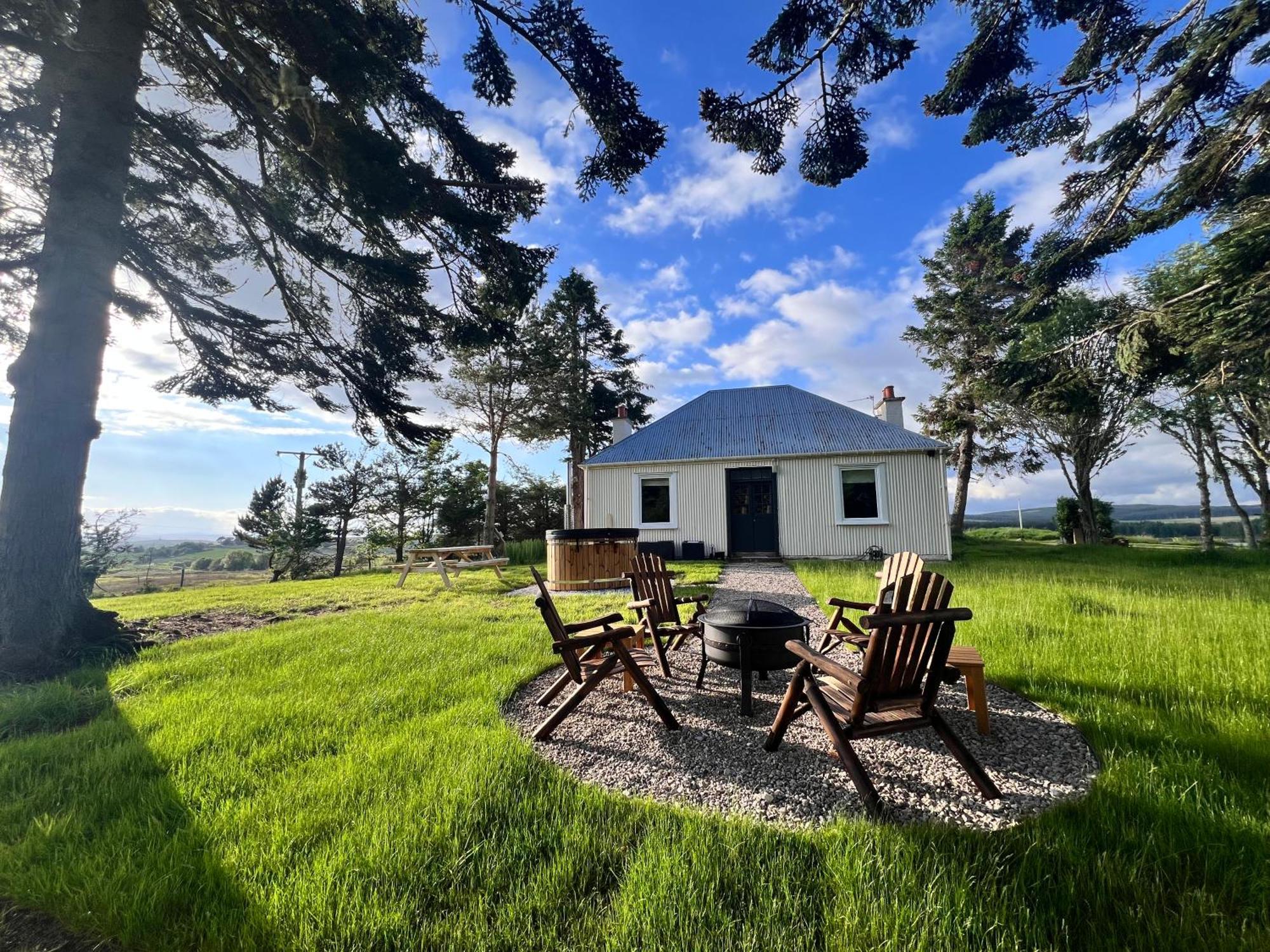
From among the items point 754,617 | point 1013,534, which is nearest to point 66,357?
point 754,617

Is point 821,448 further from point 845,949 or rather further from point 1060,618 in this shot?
point 845,949

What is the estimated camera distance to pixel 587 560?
8.96 meters

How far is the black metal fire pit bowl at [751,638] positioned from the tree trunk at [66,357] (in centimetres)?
651

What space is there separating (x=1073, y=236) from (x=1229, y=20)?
2285 mm

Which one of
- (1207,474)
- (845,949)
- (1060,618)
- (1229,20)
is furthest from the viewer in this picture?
(1207,474)

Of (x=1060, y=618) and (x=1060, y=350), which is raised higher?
(x=1060, y=350)

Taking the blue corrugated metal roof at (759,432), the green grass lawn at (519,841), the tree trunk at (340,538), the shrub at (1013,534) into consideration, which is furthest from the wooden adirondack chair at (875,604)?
the shrub at (1013,534)

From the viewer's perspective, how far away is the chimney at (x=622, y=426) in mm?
15578

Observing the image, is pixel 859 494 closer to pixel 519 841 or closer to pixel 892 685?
pixel 892 685

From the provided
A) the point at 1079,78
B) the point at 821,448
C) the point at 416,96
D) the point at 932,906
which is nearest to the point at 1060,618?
the point at 932,906

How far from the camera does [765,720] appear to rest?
3240 millimetres

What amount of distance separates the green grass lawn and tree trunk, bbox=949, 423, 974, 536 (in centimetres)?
1926

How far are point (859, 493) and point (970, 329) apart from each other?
42.6 ft

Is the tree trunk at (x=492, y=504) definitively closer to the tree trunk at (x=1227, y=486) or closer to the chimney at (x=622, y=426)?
the chimney at (x=622, y=426)
